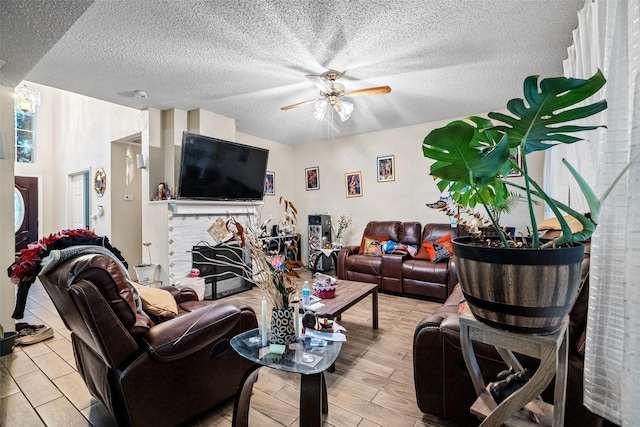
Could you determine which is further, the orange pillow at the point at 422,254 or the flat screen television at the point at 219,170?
the orange pillow at the point at 422,254

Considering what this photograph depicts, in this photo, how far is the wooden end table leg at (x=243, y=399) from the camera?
129cm

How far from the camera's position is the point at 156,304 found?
171 centimetres

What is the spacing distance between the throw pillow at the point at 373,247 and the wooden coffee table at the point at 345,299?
1.40 m

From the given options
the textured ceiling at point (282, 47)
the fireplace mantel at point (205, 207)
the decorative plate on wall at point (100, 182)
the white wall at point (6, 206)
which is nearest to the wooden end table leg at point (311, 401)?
the textured ceiling at point (282, 47)

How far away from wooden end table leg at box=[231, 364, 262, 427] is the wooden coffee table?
82cm

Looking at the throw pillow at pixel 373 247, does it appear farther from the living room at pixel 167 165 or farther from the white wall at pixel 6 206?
the white wall at pixel 6 206

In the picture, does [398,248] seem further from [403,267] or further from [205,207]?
[205,207]

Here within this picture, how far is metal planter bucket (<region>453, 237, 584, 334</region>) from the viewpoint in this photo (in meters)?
0.68

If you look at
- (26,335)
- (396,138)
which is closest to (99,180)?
(26,335)

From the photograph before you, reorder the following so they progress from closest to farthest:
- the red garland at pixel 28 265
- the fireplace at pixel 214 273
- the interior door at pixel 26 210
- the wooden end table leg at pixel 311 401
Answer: the wooden end table leg at pixel 311 401 < the red garland at pixel 28 265 < the fireplace at pixel 214 273 < the interior door at pixel 26 210

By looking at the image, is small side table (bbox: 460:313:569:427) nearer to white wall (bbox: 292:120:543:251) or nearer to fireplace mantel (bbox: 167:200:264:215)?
fireplace mantel (bbox: 167:200:264:215)

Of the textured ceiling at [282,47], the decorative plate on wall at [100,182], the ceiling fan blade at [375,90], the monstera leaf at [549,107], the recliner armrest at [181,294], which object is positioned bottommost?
the recliner armrest at [181,294]

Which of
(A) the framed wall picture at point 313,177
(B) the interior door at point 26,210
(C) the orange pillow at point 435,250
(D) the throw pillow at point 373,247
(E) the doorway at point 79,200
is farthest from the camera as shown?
(B) the interior door at point 26,210

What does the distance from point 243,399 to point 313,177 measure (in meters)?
4.63
